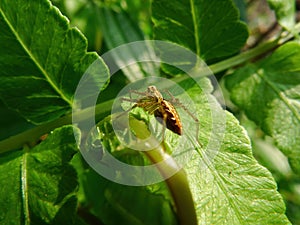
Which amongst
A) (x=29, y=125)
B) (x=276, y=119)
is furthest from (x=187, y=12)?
(x=29, y=125)

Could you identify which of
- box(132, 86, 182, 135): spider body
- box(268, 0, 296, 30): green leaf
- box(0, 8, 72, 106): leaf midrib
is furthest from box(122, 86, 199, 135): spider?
box(268, 0, 296, 30): green leaf

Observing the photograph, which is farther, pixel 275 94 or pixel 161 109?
pixel 275 94

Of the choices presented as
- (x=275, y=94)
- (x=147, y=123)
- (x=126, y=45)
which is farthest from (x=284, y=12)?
(x=147, y=123)

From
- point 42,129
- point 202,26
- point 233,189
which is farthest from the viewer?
point 202,26

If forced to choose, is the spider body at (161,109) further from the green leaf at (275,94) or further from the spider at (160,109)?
the green leaf at (275,94)

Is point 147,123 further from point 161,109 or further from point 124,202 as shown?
point 124,202

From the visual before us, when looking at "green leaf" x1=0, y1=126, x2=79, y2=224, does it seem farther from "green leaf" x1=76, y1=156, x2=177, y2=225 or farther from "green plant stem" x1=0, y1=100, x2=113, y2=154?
"green leaf" x1=76, y1=156, x2=177, y2=225

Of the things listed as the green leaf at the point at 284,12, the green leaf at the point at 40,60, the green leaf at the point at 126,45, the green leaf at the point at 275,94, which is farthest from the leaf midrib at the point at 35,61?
the green leaf at the point at 284,12

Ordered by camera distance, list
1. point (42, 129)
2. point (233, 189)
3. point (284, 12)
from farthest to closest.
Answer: point (284, 12)
point (42, 129)
point (233, 189)
